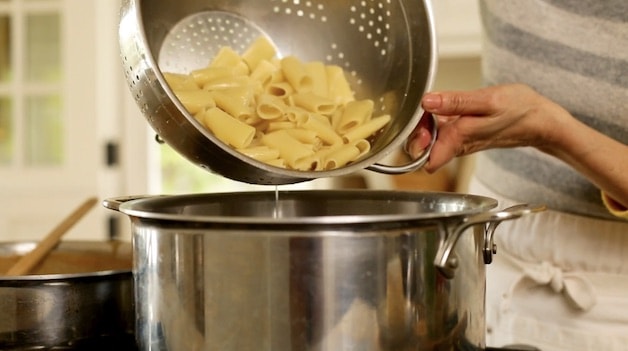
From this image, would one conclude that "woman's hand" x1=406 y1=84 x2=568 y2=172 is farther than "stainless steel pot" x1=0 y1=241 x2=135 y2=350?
Yes

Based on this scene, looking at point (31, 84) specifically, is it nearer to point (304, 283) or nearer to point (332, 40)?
point (332, 40)

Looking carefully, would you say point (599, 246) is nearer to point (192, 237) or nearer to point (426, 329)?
point (426, 329)

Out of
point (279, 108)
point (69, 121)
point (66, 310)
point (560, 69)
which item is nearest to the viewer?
point (66, 310)

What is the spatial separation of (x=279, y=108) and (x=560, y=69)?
1.07ft

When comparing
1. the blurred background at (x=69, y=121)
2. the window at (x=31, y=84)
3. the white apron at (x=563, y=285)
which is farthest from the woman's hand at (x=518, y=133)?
the window at (x=31, y=84)

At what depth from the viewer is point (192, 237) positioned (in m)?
0.51

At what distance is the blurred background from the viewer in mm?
1806

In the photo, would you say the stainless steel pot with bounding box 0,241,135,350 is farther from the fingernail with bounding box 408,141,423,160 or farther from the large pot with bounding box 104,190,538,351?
the fingernail with bounding box 408,141,423,160

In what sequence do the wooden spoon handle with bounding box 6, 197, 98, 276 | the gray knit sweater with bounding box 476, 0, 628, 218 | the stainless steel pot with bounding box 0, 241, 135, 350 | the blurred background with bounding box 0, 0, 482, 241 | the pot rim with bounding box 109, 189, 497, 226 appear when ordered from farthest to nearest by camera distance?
the blurred background with bounding box 0, 0, 482, 241
the gray knit sweater with bounding box 476, 0, 628, 218
the wooden spoon handle with bounding box 6, 197, 98, 276
the stainless steel pot with bounding box 0, 241, 135, 350
the pot rim with bounding box 109, 189, 497, 226

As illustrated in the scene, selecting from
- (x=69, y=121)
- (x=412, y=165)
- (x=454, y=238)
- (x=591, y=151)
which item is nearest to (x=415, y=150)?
(x=412, y=165)

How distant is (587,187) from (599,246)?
0.06 metres

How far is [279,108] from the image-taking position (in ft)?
2.42

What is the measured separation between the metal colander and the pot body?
0.16 metres

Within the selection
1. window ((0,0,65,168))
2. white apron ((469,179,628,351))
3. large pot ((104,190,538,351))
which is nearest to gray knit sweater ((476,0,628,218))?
white apron ((469,179,628,351))
